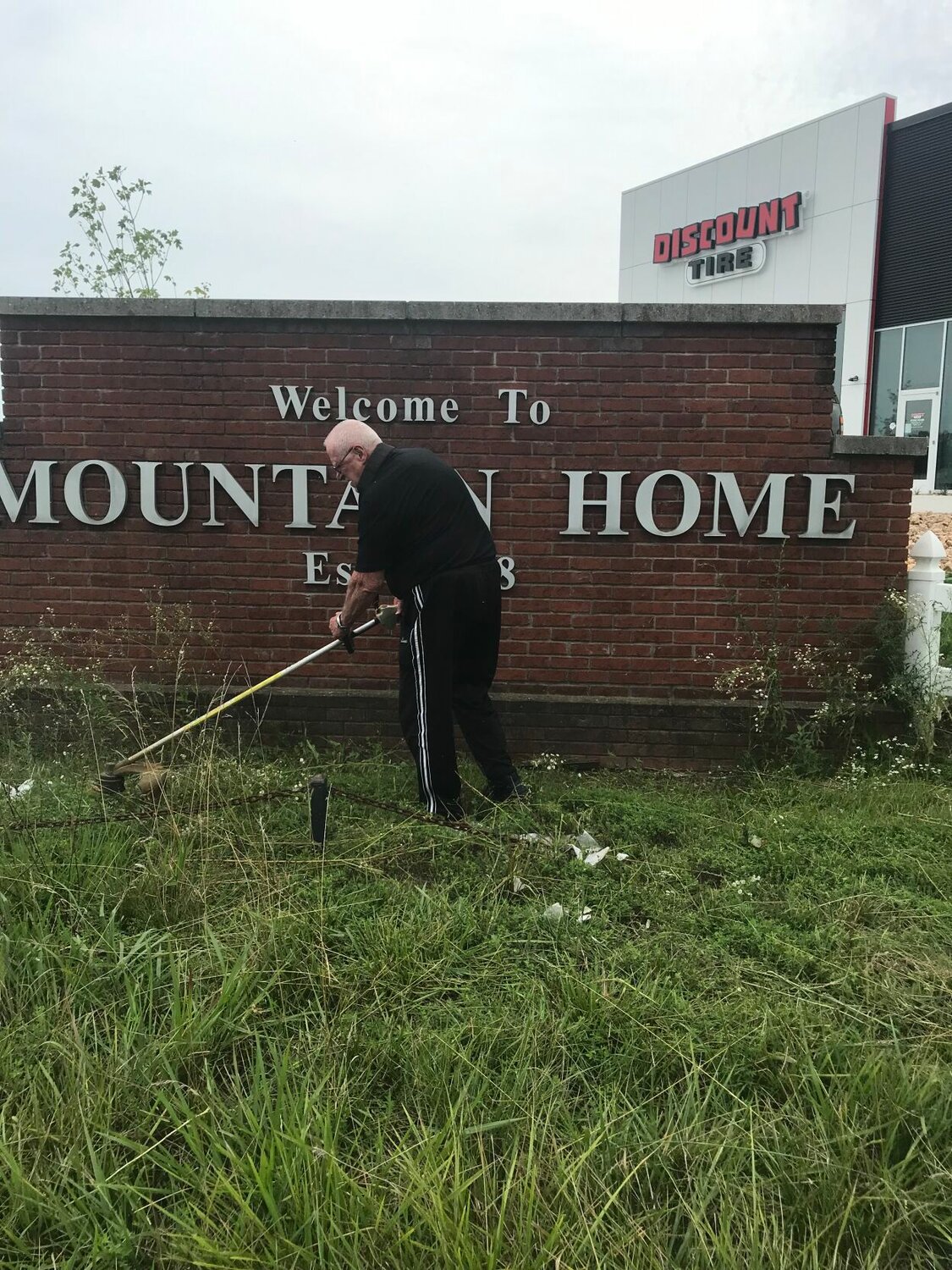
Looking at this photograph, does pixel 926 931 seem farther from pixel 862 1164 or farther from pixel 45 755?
pixel 45 755

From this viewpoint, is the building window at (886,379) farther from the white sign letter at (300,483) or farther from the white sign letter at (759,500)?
the white sign letter at (300,483)

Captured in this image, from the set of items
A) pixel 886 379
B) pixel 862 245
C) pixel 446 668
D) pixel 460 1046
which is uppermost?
pixel 862 245

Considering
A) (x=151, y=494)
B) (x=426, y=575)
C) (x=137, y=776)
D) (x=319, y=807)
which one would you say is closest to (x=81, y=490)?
(x=151, y=494)

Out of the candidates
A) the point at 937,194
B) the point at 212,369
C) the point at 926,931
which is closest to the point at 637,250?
the point at 937,194

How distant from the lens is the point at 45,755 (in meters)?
5.34

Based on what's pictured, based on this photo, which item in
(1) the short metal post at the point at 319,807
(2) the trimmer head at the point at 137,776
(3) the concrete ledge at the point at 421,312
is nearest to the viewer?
(1) the short metal post at the point at 319,807

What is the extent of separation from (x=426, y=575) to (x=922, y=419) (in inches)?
731

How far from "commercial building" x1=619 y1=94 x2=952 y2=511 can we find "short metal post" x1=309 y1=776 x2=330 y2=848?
1640cm

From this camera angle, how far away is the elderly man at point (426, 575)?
4.23 m

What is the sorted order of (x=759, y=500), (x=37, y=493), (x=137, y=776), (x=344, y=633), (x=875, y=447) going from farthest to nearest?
(x=37, y=493) → (x=759, y=500) → (x=875, y=447) → (x=344, y=633) → (x=137, y=776)

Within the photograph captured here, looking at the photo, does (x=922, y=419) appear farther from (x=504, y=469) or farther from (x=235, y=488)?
(x=235, y=488)

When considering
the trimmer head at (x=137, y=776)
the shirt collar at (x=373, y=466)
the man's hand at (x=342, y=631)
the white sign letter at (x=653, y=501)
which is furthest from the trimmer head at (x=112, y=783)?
the white sign letter at (x=653, y=501)

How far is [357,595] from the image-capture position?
14.4 feet

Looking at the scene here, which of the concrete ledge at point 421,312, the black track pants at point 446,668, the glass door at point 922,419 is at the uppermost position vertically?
the glass door at point 922,419
